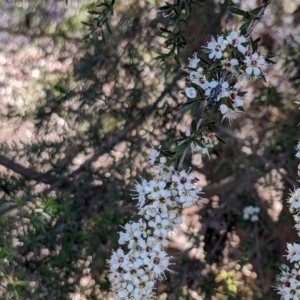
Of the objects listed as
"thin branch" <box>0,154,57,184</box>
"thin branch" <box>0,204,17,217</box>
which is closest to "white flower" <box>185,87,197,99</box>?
"thin branch" <box>0,204,17,217</box>

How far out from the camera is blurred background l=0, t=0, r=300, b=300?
9.19 feet

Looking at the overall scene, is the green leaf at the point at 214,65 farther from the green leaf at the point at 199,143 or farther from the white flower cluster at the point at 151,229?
the white flower cluster at the point at 151,229

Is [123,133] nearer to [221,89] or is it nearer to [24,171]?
[24,171]

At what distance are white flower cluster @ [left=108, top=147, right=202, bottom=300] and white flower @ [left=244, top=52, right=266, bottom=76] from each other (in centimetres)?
44

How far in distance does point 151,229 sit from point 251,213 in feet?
5.38

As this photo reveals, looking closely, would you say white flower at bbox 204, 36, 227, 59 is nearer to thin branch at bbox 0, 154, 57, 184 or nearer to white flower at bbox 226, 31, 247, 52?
white flower at bbox 226, 31, 247, 52

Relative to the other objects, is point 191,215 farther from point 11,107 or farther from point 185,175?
point 185,175

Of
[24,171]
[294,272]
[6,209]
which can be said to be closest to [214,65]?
[294,272]

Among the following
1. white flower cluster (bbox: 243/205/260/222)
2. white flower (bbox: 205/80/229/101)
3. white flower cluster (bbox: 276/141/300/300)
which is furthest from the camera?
white flower cluster (bbox: 243/205/260/222)

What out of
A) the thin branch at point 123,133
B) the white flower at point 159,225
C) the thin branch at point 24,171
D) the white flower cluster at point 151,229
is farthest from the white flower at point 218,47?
the thin branch at point 24,171

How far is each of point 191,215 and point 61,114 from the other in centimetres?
124

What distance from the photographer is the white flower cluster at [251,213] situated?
3121 mm

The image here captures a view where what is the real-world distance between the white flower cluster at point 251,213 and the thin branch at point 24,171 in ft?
4.60

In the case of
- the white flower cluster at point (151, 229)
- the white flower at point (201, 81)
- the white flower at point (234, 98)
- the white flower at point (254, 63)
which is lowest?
the white flower cluster at point (151, 229)
